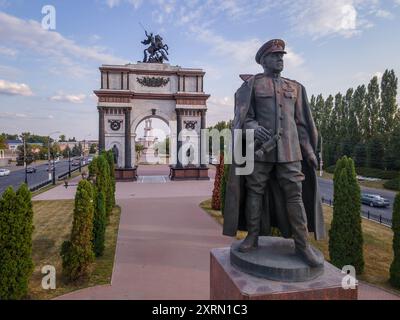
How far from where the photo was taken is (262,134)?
15.9 ft

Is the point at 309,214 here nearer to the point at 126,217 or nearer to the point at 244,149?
the point at 244,149

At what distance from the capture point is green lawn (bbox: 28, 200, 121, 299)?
880 cm

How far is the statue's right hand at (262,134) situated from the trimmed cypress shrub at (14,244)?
6.00 m

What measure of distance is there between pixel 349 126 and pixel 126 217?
40751 millimetres

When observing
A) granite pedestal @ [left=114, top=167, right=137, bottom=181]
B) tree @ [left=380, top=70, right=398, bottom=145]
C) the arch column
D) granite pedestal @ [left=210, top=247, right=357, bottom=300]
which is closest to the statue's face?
granite pedestal @ [left=210, top=247, right=357, bottom=300]

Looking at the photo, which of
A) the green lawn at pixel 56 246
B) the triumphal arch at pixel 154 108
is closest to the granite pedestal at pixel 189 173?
the triumphal arch at pixel 154 108

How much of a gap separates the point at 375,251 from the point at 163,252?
8.09 metres

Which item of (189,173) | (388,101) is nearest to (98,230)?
(189,173)

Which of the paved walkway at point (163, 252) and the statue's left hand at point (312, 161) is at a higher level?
the statue's left hand at point (312, 161)

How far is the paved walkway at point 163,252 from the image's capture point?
27.6ft

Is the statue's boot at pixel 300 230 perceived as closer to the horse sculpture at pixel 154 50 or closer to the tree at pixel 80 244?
the tree at pixel 80 244

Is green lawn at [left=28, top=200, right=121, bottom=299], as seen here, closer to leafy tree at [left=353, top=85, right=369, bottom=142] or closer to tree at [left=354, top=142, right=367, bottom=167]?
tree at [left=354, top=142, right=367, bottom=167]

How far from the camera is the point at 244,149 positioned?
5184 mm

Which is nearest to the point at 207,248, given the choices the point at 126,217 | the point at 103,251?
the point at 103,251
